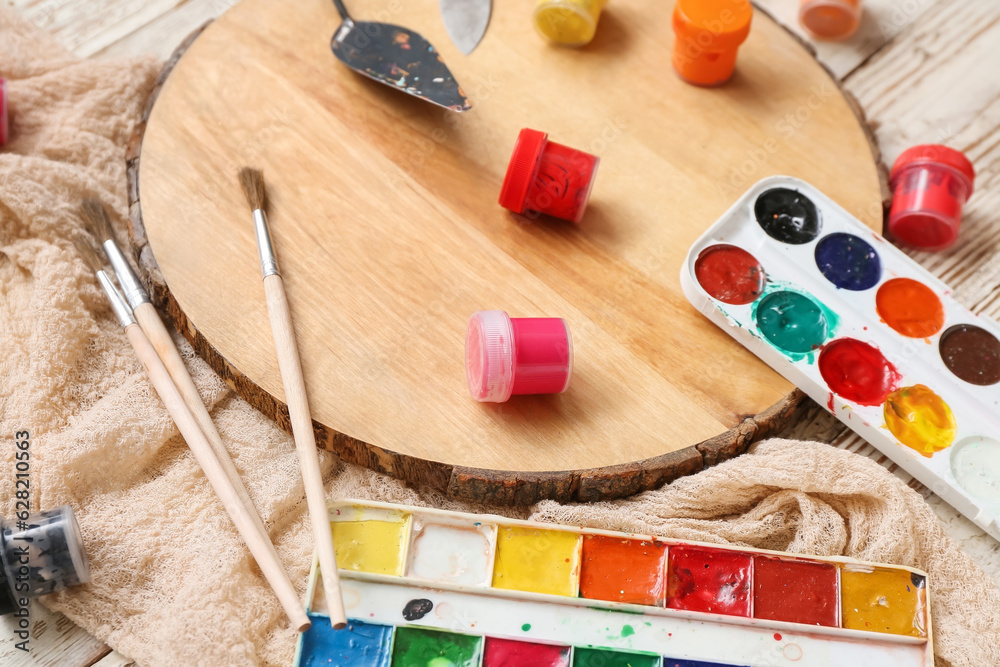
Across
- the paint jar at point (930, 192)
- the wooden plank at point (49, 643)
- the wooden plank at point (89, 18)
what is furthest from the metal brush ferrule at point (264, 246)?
the paint jar at point (930, 192)

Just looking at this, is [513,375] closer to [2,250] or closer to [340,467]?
[340,467]

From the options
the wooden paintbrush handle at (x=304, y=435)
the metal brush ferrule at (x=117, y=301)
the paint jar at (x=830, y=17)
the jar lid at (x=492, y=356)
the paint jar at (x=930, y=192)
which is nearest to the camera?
the wooden paintbrush handle at (x=304, y=435)

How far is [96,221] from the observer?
57.2 inches

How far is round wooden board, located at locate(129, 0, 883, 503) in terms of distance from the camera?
1281 mm

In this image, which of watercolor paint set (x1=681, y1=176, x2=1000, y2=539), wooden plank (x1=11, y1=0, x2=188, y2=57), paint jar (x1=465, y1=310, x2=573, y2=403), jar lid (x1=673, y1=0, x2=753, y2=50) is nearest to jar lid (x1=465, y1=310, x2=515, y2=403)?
paint jar (x1=465, y1=310, x2=573, y2=403)

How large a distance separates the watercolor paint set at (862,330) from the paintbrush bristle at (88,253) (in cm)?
98

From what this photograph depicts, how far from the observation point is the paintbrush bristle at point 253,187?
142cm

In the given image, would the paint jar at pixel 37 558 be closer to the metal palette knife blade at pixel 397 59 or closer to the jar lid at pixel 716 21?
the metal palette knife blade at pixel 397 59

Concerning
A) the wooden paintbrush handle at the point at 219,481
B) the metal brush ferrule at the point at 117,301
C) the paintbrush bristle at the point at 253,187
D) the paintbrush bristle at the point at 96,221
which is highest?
the paintbrush bristle at the point at 253,187

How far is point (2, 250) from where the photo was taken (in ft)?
4.72

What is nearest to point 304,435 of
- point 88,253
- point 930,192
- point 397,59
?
point 88,253

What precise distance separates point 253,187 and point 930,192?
3.84ft

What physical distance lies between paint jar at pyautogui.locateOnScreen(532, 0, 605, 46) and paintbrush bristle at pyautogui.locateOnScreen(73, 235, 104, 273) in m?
0.90

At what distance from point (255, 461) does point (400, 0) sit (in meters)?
0.93
